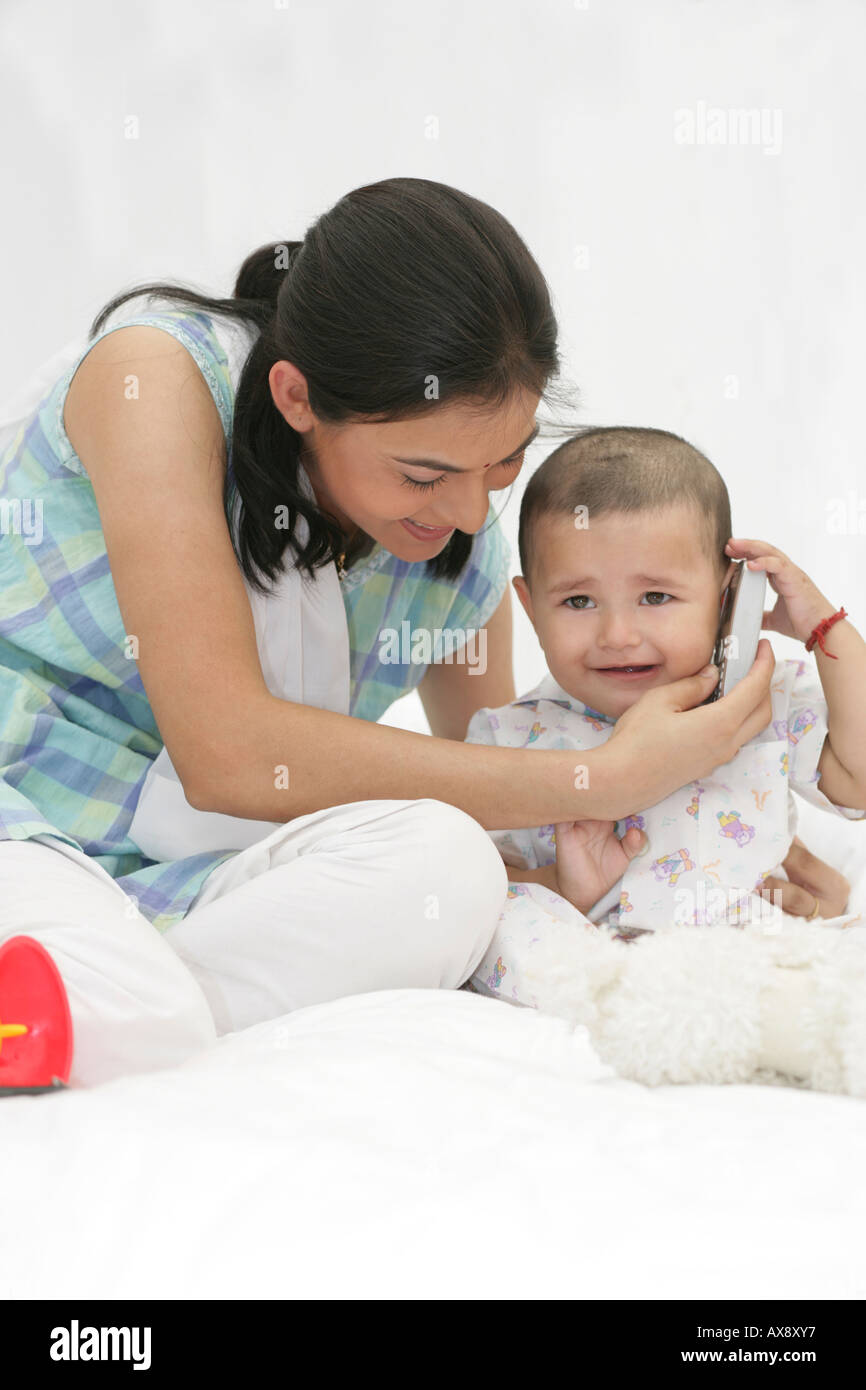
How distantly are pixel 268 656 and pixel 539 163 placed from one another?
1147mm

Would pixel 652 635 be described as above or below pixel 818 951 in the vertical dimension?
above

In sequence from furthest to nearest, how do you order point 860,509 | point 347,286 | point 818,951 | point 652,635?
point 860,509 < point 652,635 < point 347,286 < point 818,951

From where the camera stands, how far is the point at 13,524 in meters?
1.21

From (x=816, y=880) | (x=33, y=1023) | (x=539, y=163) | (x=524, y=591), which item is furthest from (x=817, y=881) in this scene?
(x=539, y=163)

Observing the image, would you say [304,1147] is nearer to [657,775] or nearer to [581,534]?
[657,775]

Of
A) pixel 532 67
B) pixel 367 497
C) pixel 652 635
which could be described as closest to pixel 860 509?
pixel 532 67

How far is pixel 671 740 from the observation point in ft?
3.63

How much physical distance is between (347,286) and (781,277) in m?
1.21

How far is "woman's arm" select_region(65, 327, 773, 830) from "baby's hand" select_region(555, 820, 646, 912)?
0.07 metres

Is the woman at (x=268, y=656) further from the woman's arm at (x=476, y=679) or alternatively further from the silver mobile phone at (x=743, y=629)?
the woman's arm at (x=476, y=679)

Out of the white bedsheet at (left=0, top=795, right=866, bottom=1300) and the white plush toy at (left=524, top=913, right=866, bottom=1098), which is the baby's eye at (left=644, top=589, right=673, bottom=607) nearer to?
the white plush toy at (left=524, top=913, right=866, bottom=1098)

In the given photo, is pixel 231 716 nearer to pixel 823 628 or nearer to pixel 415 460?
pixel 415 460

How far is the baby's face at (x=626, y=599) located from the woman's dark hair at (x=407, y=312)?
6.2 inches

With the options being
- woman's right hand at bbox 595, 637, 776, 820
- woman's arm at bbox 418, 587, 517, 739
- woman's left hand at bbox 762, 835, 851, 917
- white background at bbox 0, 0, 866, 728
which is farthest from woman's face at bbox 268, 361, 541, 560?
white background at bbox 0, 0, 866, 728
